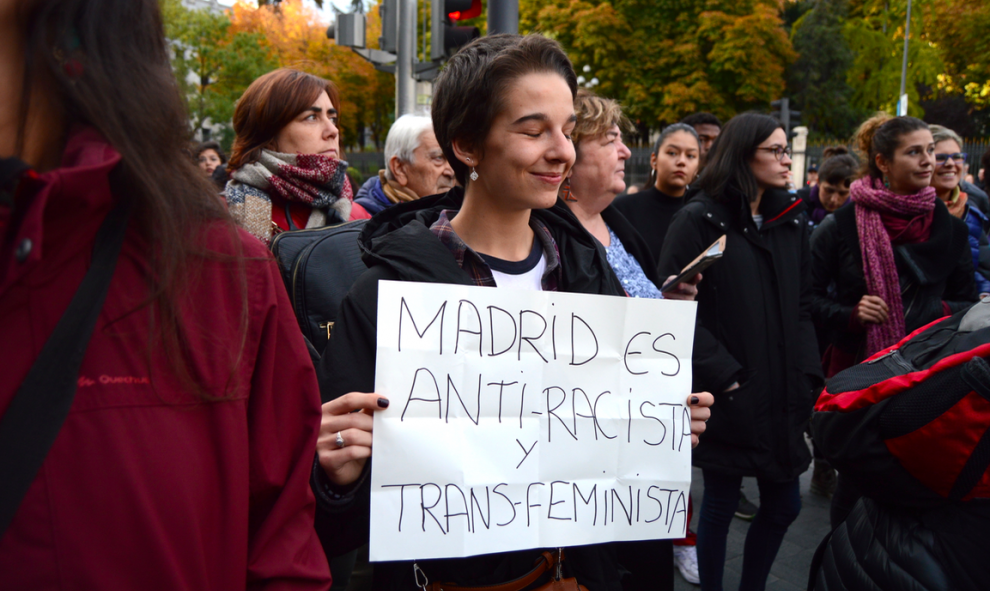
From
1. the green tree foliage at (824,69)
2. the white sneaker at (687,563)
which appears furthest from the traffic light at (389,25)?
the green tree foliage at (824,69)

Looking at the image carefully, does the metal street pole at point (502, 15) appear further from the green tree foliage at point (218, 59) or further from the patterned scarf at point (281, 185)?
the green tree foliage at point (218, 59)

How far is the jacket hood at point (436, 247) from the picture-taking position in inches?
65.5

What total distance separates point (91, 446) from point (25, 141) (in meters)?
0.43

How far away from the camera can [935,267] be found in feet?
13.0

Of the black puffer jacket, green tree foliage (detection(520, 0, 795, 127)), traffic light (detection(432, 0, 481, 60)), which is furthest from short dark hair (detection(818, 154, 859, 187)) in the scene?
green tree foliage (detection(520, 0, 795, 127))

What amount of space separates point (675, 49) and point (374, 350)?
2886cm

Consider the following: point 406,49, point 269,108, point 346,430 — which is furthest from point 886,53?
point 346,430

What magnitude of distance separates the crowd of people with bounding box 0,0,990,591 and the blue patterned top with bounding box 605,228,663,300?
1cm

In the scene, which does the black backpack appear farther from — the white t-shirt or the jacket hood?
the white t-shirt

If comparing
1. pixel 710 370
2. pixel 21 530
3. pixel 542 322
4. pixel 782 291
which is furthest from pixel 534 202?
pixel 782 291

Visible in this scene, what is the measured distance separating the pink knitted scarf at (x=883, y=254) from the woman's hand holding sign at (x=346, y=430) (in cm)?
331

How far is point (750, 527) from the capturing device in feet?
10.7

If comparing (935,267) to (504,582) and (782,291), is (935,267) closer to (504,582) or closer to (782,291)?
(782,291)

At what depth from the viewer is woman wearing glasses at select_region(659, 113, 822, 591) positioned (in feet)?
10.4
